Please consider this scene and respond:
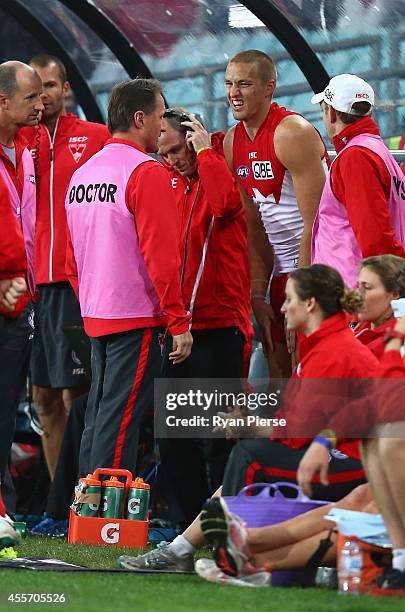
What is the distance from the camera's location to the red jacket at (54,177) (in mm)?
8117

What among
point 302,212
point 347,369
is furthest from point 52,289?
point 347,369

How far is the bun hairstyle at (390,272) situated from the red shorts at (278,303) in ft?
4.67

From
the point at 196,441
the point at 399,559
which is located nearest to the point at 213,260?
the point at 196,441

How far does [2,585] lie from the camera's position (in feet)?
16.7

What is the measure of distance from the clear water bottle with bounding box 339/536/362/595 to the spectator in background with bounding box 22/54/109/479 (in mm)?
3187

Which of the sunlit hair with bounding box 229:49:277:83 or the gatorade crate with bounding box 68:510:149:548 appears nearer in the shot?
the gatorade crate with bounding box 68:510:149:548

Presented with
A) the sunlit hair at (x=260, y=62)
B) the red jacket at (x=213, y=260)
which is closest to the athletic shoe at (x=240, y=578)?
the red jacket at (x=213, y=260)

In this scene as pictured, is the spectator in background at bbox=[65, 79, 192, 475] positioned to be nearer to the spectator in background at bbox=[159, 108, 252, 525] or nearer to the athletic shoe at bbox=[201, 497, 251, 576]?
the spectator in background at bbox=[159, 108, 252, 525]

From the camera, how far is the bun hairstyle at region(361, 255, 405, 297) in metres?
6.04

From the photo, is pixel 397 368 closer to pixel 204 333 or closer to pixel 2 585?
pixel 2 585

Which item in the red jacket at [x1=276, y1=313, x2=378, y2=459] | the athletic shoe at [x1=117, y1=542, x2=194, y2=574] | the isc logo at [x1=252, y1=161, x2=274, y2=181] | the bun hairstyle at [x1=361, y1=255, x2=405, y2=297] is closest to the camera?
the red jacket at [x1=276, y1=313, x2=378, y2=459]

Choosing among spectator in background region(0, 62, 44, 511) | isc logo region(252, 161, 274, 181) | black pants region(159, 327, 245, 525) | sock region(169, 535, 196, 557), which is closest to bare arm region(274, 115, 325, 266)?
isc logo region(252, 161, 274, 181)

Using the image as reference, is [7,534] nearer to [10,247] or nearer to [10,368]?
[10,368]

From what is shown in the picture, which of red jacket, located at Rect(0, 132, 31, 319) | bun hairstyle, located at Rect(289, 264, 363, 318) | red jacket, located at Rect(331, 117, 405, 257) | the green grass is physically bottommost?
the green grass
